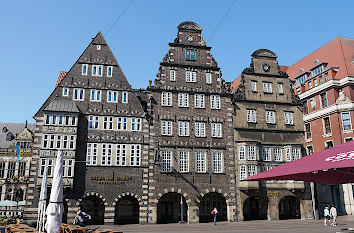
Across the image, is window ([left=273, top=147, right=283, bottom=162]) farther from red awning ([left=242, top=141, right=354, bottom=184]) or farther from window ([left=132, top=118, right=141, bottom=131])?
red awning ([left=242, top=141, right=354, bottom=184])

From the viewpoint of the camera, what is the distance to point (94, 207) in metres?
29.5

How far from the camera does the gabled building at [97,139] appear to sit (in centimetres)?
2675

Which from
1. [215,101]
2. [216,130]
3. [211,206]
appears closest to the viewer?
[216,130]

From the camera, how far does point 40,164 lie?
2627cm

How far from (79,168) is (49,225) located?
1562 cm

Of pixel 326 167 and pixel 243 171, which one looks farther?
pixel 243 171

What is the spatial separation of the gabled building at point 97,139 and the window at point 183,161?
130 inches

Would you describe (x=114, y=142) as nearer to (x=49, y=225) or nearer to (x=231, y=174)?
(x=231, y=174)

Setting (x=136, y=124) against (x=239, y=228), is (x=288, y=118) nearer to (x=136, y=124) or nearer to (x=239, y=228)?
(x=239, y=228)

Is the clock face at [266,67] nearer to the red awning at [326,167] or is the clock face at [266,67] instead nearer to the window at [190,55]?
the window at [190,55]

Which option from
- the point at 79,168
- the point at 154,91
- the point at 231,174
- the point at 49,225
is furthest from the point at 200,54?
the point at 49,225

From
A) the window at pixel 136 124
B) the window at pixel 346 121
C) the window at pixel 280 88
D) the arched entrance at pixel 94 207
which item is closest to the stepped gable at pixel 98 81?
the window at pixel 136 124

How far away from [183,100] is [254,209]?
1432cm

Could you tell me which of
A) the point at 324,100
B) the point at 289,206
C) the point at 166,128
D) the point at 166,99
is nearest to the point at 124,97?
the point at 166,99
